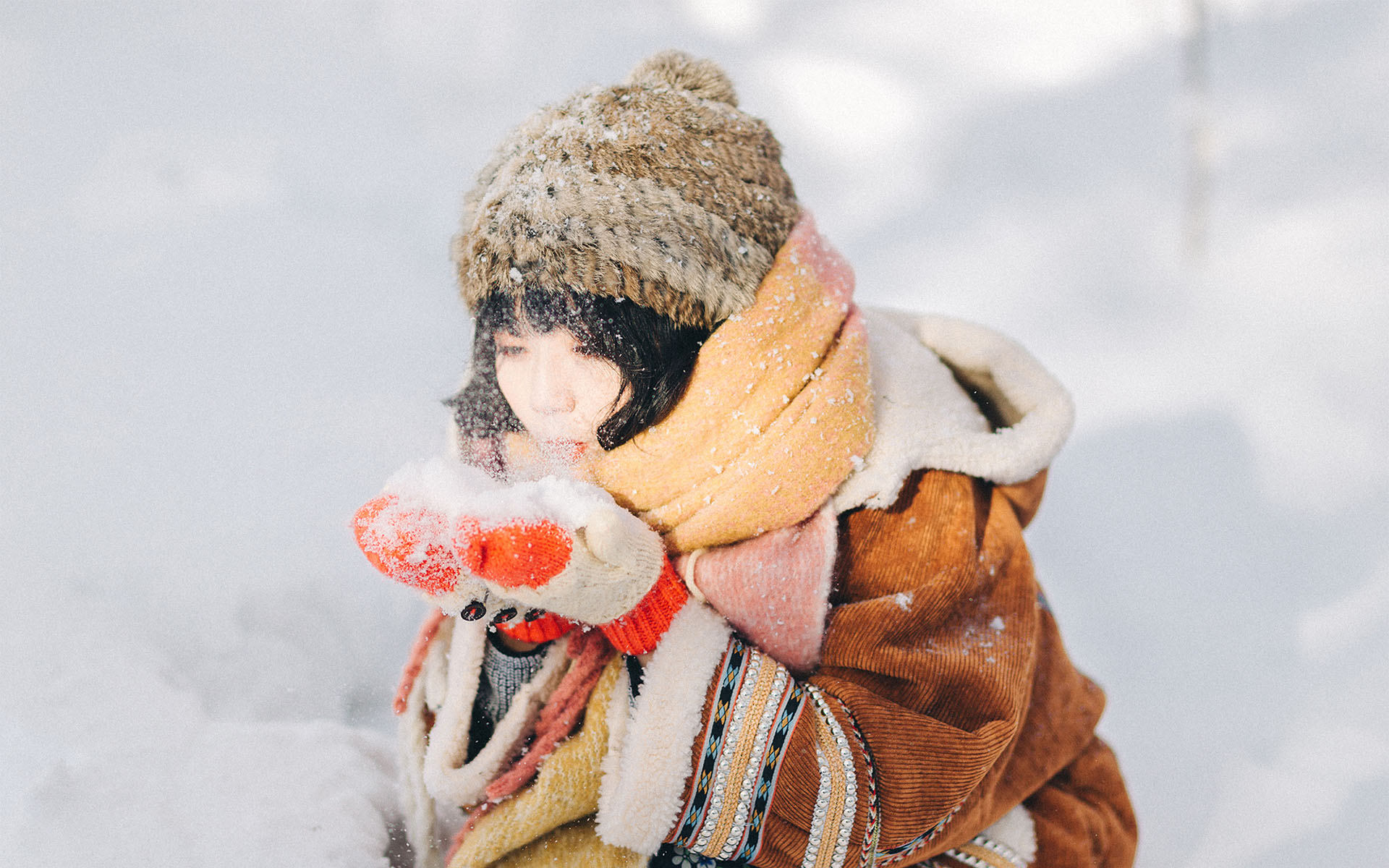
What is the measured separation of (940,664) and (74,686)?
67 cm

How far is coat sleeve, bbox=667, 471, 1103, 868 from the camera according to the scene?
60 centimetres

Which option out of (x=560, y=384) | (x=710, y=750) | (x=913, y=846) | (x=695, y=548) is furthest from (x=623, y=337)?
(x=913, y=846)

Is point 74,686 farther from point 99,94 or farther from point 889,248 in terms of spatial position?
point 889,248

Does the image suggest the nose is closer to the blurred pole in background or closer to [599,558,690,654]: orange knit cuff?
[599,558,690,654]: orange knit cuff

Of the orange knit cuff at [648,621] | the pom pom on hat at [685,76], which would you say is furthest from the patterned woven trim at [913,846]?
the pom pom on hat at [685,76]

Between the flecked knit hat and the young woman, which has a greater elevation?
the flecked knit hat

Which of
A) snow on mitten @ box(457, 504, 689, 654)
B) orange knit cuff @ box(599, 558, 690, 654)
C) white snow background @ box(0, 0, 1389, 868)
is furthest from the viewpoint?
white snow background @ box(0, 0, 1389, 868)

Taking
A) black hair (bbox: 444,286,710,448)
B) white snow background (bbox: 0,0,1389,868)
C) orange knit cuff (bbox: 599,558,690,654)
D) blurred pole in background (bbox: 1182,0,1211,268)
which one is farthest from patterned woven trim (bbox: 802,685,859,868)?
blurred pole in background (bbox: 1182,0,1211,268)

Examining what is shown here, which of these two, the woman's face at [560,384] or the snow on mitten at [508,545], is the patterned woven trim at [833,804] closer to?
the snow on mitten at [508,545]

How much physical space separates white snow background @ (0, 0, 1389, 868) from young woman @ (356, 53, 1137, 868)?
0.40 ft

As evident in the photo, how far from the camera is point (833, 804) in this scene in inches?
24.0

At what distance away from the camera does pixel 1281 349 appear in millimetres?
1495

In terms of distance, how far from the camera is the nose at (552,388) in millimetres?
649

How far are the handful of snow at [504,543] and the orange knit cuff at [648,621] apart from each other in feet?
0.08
